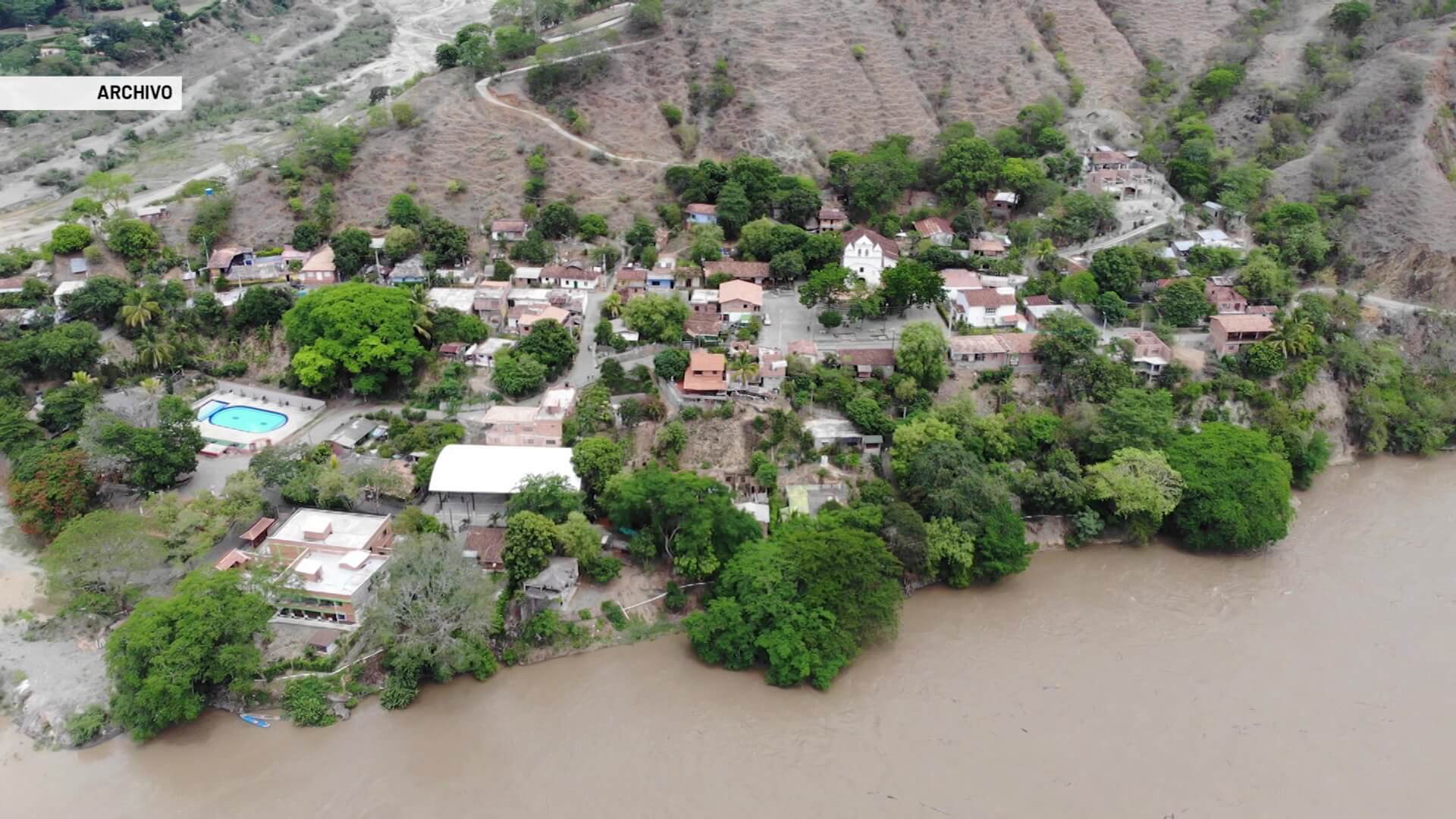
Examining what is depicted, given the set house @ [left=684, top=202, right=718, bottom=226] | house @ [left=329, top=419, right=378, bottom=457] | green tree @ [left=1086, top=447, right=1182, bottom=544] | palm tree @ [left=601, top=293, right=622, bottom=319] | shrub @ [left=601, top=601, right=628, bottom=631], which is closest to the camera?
shrub @ [left=601, top=601, right=628, bottom=631]

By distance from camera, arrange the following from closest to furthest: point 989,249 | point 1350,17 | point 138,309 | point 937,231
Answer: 1. point 138,309
2. point 989,249
3. point 937,231
4. point 1350,17

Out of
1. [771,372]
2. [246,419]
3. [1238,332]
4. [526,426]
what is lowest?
[246,419]

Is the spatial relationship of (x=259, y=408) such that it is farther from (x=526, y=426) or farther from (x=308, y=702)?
(x=308, y=702)

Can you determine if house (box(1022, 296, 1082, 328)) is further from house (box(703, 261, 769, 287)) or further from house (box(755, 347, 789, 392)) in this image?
house (box(703, 261, 769, 287))

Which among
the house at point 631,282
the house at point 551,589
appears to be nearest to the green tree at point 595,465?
the house at point 551,589

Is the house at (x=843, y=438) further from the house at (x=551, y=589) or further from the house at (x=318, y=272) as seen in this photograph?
the house at (x=318, y=272)

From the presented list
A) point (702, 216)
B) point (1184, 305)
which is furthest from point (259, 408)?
point (1184, 305)

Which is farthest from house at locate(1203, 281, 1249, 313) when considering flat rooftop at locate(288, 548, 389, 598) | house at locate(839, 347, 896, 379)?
flat rooftop at locate(288, 548, 389, 598)
